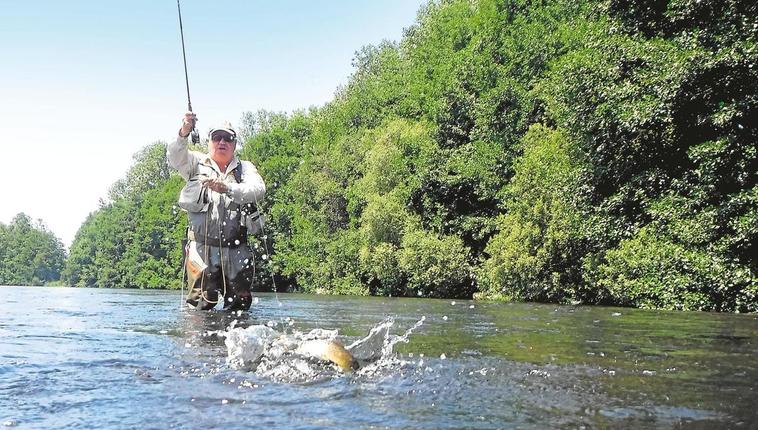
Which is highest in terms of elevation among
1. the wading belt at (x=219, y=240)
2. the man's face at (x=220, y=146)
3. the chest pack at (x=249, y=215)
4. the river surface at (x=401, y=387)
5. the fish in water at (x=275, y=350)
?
the man's face at (x=220, y=146)

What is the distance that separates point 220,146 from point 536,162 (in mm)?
24695

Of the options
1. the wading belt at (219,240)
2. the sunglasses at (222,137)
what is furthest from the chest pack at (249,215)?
the sunglasses at (222,137)

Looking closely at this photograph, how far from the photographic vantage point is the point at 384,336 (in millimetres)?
6887

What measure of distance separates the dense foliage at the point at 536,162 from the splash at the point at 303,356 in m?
15.4

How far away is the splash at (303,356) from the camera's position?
19.5ft

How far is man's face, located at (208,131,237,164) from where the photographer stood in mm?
11289

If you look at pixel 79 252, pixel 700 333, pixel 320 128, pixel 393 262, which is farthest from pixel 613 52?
pixel 79 252

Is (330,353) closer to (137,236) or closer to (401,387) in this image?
(401,387)

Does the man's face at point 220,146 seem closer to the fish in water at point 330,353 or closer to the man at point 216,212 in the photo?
the man at point 216,212

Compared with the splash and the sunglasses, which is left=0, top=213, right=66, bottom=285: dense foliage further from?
the splash

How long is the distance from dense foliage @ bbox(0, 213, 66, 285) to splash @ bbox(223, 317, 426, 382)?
156712 mm

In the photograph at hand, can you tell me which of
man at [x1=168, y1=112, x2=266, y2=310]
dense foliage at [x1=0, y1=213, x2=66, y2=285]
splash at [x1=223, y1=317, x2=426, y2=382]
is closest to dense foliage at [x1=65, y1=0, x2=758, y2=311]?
man at [x1=168, y1=112, x2=266, y2=310]

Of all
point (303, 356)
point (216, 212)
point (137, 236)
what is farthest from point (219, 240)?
point (137, 236)

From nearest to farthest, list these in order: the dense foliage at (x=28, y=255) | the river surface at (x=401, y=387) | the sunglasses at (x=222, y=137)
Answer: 1. the river surface at (x=401, y=387)
2. the sunglasses at (x=222, y=137)
3. the dense foliage at (x=28, y=255)
